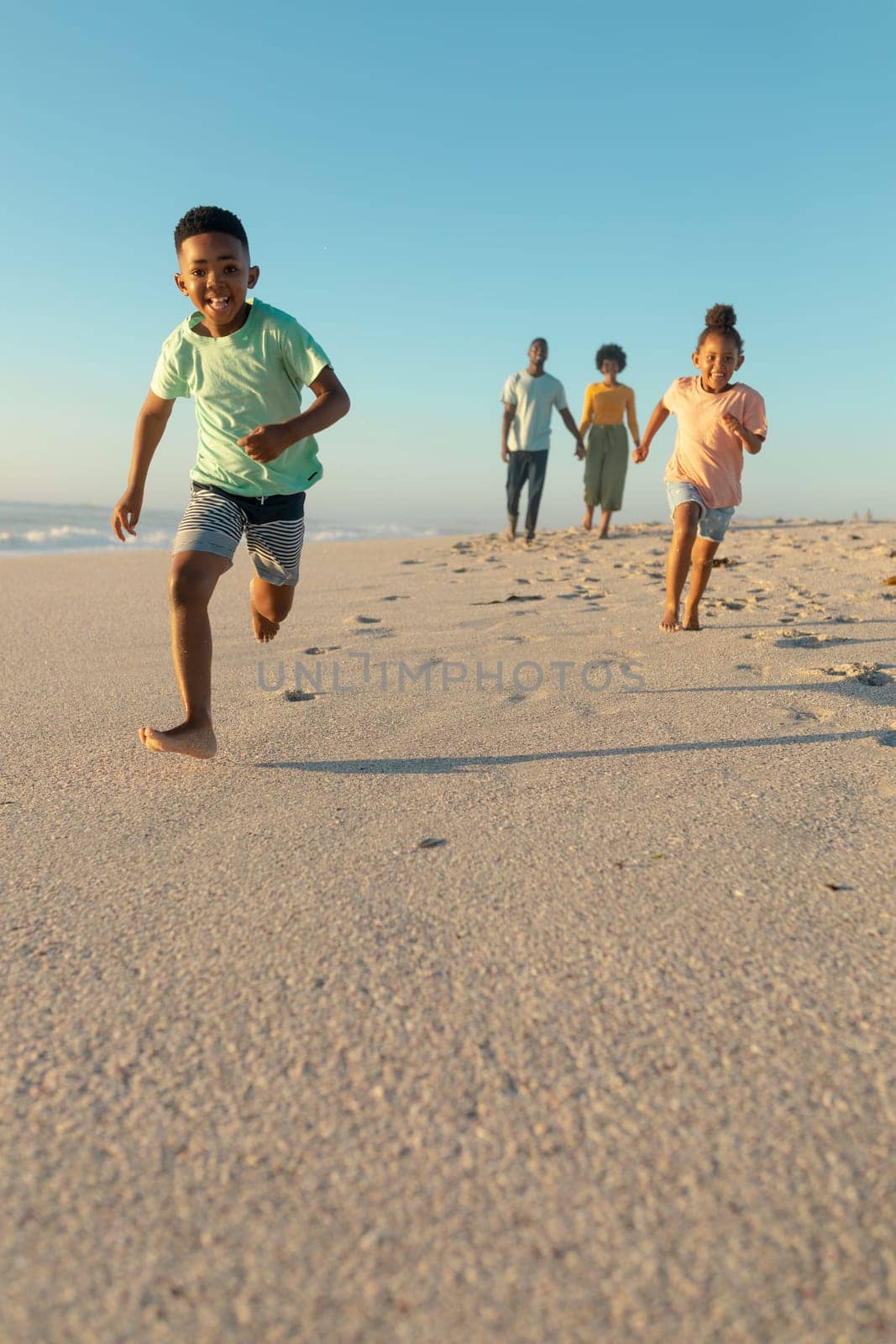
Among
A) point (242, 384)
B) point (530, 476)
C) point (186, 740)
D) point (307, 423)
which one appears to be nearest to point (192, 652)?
point (186, 740)

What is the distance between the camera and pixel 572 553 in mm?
7668

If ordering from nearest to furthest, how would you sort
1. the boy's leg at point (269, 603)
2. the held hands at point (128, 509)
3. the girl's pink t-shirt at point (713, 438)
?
1. the held hands at point (128, 509)
2. the boy's leg at point (269, 603)
3. the girl's pink t-shirt at point (713, 438)

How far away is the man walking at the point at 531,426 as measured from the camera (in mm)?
8711

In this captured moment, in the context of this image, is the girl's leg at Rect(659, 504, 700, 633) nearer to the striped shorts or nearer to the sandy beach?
the sandy beach

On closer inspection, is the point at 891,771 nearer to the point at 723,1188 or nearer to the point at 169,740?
the point at 723,1188

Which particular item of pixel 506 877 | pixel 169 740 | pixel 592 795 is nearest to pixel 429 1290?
pixel 506 877

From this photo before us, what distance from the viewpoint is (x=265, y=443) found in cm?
244

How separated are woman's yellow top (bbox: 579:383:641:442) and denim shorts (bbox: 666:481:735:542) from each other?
476cm

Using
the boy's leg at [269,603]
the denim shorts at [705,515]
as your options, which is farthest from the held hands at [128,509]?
the denim shorts at [705,515]

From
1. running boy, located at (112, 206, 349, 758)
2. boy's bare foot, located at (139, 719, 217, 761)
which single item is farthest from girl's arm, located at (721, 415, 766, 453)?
boy's bare foot, located at (139, 719, 217, 761)

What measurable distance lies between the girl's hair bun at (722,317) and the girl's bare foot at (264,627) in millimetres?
2524

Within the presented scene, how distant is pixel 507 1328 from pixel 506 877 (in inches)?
36.9

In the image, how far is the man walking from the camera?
28.6ft

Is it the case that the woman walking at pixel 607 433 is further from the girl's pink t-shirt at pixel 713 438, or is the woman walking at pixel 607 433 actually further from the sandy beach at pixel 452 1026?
the sandy beach at pixel 452 1026
